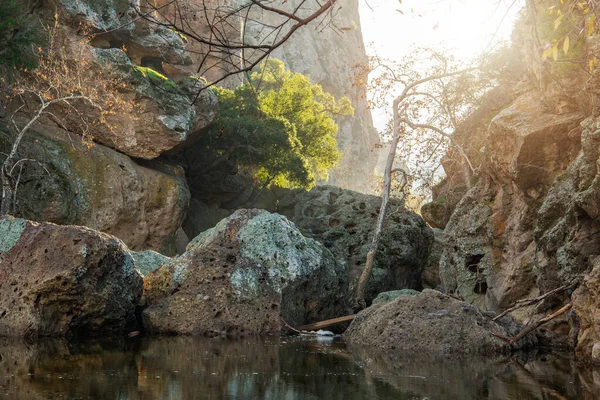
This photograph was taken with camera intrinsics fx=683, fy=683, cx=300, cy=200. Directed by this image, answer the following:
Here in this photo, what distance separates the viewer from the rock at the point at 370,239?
2073cm

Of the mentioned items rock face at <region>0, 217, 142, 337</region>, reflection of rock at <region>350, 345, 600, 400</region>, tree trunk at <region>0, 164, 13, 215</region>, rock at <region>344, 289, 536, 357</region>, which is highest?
tree trunk at <region>0, 164, 13, 215</region>

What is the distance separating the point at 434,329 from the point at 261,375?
393cm

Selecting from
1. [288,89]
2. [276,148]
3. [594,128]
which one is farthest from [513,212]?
[288,89]

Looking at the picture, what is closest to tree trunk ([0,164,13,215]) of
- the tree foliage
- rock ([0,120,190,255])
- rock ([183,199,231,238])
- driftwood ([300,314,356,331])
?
rock ([0,120,190,255])

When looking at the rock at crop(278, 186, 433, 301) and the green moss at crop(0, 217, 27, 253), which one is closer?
the green moss at crop(0, 217, 27, 253)

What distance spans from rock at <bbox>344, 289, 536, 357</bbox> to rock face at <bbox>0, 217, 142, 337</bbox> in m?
4.25

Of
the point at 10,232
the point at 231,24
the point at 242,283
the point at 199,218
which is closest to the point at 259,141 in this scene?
the point at 199,218

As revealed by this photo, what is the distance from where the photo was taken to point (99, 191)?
2620 centimetres

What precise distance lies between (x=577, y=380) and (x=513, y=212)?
23.3ft

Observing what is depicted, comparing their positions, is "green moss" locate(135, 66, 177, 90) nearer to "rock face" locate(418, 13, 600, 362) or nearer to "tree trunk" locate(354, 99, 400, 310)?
"tree trunk" locate(354, 99, 400, 310)

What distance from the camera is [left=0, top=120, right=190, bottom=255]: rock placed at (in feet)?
79.2

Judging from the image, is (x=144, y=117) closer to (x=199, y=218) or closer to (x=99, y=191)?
(x=99, y=191)

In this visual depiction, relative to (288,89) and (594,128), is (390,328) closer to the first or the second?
(594,128)

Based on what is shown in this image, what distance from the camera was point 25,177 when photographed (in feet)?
78.2
